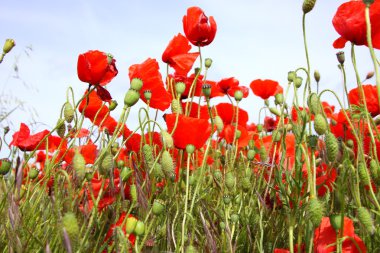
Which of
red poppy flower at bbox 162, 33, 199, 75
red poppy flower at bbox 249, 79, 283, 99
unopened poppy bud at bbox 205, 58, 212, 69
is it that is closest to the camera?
red poppy flower at bbox 162, 33, 199, 75

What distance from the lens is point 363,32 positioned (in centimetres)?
131

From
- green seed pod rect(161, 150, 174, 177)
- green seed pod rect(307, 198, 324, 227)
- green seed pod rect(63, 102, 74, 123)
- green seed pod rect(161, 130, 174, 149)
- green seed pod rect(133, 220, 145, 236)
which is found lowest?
green seed pod rect(133, 220, 145, 236)

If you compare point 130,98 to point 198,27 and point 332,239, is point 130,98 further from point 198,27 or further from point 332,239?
point 198,27

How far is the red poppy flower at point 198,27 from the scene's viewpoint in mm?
1786

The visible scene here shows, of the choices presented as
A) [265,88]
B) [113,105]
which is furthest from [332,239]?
[265,88]

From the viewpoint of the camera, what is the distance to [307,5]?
1.22 m

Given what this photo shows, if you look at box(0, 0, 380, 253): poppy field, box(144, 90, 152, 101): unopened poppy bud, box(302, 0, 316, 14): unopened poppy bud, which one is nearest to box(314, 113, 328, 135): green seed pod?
box(0, 0, 380, 253): poppy field

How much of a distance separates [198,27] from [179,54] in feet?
0.38

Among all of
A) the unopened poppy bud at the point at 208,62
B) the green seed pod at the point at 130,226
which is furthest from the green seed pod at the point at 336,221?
the unopened poppy bud at the point at 208,62

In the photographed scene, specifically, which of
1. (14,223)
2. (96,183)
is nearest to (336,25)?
(96,183)

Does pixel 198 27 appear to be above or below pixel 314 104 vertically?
above

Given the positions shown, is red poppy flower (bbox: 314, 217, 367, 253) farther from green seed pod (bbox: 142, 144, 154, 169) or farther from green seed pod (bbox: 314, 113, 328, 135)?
green seed pod (bbox: 142, 144, 154, 169)

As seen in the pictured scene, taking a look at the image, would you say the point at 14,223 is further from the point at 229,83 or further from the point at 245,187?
the point at 229,83

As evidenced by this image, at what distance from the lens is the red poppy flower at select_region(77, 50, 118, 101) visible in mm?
1485
